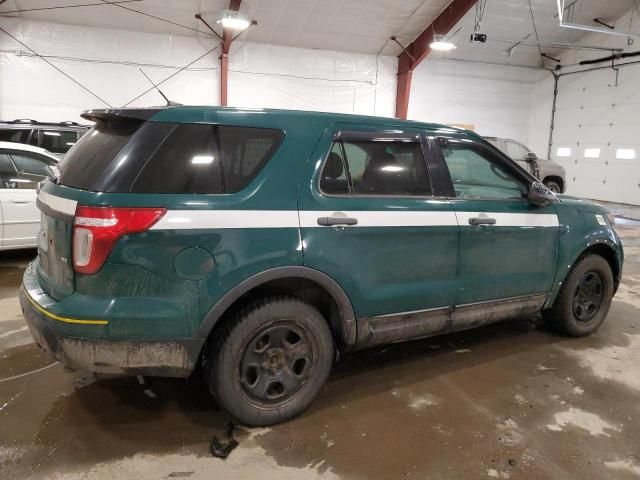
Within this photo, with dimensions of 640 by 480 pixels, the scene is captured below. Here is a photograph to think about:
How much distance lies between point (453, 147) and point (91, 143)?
2.21 metres

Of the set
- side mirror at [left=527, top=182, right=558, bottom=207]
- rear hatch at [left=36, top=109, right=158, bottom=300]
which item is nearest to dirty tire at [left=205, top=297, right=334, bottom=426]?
rear hatch at [left=36, top=109, right=158, bottom=300]

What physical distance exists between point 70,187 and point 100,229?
1.36ft

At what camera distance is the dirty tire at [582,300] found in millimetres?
3734

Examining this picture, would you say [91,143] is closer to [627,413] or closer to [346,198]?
[346,198]

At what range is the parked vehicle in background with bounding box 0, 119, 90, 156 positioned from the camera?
7.50m

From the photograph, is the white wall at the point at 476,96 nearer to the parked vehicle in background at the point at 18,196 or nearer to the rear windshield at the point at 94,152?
the parked vehicle in background at the point at 18,196

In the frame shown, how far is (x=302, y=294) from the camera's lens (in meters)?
2.63

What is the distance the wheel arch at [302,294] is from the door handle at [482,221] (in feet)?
3.34

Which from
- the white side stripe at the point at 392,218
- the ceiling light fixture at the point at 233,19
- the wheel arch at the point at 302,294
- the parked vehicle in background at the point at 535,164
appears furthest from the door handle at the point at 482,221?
the ceiling light fixture at the point at 233,19

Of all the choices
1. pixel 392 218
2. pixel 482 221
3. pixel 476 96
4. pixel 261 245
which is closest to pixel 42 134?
pixel 261 245

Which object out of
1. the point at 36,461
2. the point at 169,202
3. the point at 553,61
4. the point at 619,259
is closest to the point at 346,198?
the point at 169,202

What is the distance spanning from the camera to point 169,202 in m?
2.16

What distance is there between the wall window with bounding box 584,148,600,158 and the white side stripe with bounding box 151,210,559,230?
49.9ft

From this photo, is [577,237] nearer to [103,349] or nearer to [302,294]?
[302,294]
